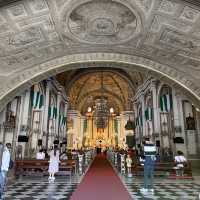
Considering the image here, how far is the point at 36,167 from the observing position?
34.3 feet

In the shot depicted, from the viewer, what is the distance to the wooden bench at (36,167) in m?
10.1

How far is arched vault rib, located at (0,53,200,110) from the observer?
11.0 meters

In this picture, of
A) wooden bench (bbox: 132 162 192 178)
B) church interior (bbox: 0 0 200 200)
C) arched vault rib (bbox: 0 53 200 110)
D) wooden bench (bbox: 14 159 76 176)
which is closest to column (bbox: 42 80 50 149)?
church interior (bbox: 0 0 200 200)

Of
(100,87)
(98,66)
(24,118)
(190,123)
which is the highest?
(100,87)

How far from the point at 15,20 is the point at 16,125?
742cm

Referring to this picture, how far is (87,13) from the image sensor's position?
28.4 feet

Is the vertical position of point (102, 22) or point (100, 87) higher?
point (100, 87)

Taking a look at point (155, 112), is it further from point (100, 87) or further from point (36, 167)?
point (100, 87)

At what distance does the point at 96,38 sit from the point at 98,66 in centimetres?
210

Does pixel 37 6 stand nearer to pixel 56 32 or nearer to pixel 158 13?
pixel 56 32

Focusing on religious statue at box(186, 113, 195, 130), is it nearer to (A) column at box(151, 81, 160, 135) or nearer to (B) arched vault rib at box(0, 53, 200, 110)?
(A) column at box(151, 81, 160, 135)

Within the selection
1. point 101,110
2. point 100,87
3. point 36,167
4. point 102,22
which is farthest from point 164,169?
point 100,87

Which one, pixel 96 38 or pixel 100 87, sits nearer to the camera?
pixel 96 38

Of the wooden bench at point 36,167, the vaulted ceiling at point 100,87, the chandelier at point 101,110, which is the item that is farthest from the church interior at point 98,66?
the chandelier at point 101,110
